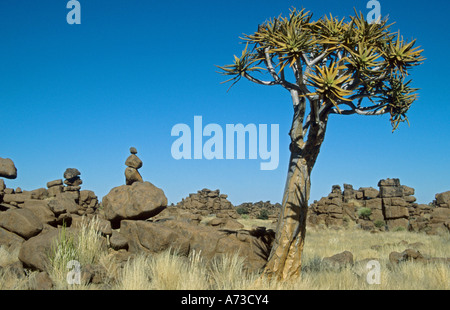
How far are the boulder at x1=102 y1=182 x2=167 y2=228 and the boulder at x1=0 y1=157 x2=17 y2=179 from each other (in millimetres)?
14064

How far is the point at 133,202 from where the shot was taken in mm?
12070

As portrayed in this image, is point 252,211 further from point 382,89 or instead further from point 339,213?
point 382,89

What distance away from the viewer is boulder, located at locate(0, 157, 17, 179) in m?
23.1

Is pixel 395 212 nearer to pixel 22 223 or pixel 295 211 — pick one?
pixel 295 211

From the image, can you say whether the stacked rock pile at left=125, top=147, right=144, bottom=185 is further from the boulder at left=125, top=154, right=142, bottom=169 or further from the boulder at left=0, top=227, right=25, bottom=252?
the boulder at left=0, top=227, right=25, bottom=252

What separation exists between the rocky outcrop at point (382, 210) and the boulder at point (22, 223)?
27086mm

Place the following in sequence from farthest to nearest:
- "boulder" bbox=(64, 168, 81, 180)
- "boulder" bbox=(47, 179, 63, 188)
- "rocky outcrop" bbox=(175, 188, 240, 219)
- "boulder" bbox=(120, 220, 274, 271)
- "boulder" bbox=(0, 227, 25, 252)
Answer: "rocky outcrop" bbox=(175, 188, 240, 219) → "boulder" bbox=(47, 179, 63, 188) → "boulder" bbox=(64, 168, 81, 180) → "boulder" bbox=(0, 227, 25, 252) → "boulder" bbox=(120, 220, 274, 271)

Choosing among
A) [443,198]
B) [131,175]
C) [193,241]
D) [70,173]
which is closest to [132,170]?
[131,175]

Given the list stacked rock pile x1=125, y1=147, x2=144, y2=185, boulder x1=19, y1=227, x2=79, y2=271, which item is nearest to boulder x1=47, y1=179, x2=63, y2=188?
stacked rock pile x1=125, y1=147, x2=144, y2=185

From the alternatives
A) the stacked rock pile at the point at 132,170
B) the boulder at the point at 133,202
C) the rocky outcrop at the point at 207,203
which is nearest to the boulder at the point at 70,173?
the rocky outcrop at the point at 207,203

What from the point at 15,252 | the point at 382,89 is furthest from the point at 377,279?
the point at 15,252

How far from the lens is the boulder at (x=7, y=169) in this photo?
2307 centimetres

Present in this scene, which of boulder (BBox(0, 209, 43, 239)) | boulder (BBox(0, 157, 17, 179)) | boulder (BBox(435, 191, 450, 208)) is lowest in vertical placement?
boulder (BBox(0, 209, 43, 239))

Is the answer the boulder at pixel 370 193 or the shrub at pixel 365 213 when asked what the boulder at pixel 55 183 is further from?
the boulder at pixel 370 193
